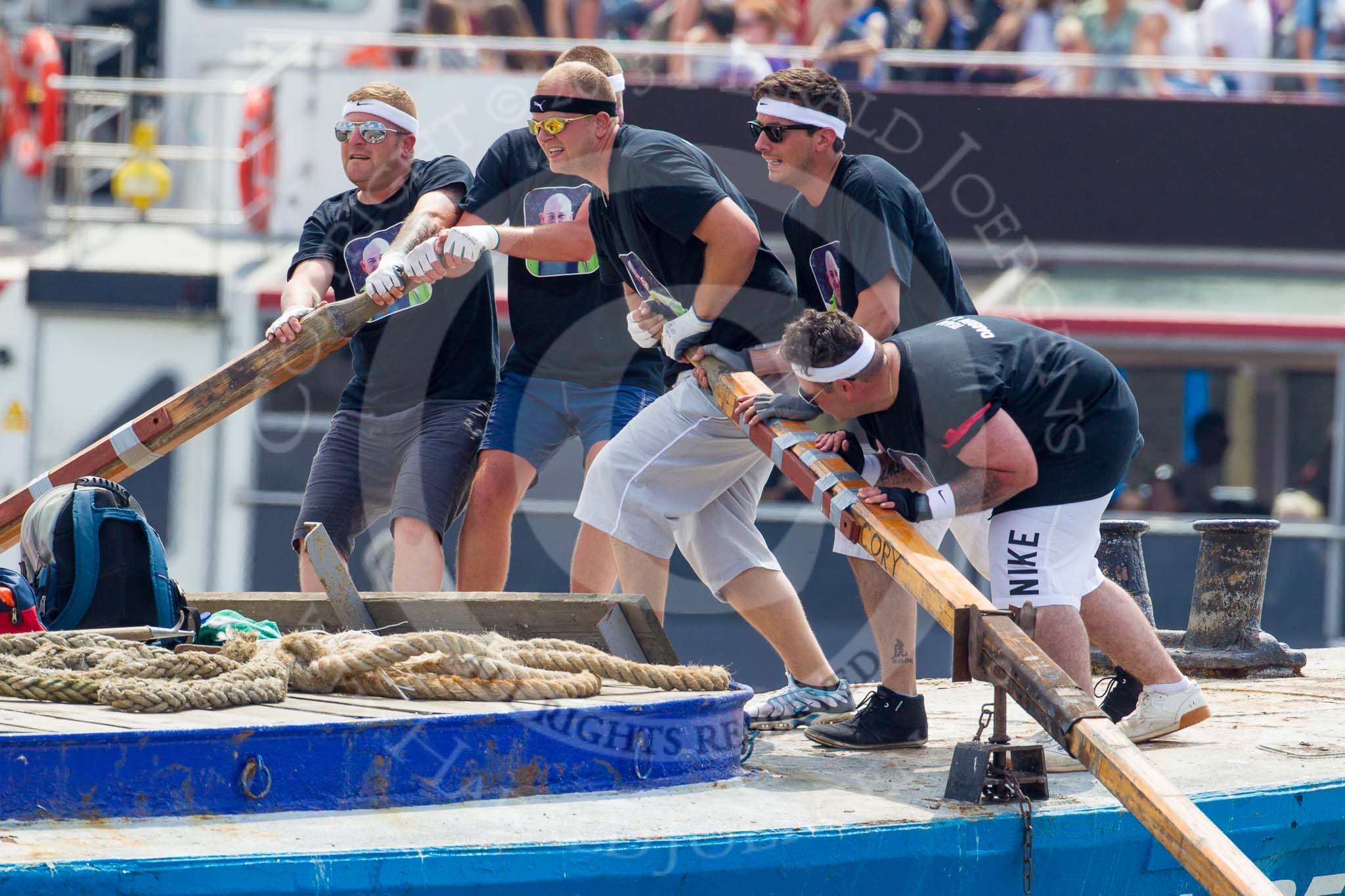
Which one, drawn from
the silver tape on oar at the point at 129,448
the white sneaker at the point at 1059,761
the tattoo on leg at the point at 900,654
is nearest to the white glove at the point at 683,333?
the tattoo on leg at the point at 900,654

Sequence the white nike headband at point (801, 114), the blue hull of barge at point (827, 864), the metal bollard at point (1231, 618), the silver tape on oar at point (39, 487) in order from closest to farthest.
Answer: the blue hull of barge at point (827, 864) → the white nike headband at point (801, 114) → the silver tape on oar at point (39, 487) → the metal bollard at point (1231, 618)

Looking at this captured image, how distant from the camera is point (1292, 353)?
10.9 metres

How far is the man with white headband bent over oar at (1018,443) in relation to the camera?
387cm

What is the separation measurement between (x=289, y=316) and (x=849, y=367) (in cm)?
199

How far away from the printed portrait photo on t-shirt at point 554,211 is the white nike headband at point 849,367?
155 centimetres

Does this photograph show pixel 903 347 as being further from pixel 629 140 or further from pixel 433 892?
pixel 433 892

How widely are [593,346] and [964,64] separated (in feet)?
20.9

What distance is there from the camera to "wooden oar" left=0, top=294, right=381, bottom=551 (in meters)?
4.97

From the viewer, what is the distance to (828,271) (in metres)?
4.50

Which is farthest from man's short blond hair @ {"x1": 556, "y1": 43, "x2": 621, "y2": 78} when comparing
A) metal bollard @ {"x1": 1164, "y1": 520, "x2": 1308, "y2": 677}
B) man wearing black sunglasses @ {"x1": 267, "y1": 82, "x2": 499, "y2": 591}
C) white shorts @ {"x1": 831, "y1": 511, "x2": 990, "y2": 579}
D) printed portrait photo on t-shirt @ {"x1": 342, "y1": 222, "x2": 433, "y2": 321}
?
metal bollard @ {"x1": 1164, "y1": 520, "x2": 1308, "y2": 677}

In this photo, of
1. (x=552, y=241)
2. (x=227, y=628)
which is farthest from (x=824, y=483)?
(x=227, y=628)

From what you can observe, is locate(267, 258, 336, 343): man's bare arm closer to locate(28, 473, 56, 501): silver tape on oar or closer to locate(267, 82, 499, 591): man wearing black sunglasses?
locate(267, 82, 499, 591): man wearing black sunglasses

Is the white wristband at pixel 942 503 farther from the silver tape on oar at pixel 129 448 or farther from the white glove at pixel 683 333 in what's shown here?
the silver tape on oar at pixel 129 448

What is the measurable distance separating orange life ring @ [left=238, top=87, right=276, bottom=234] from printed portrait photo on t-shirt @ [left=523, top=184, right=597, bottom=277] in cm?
626
